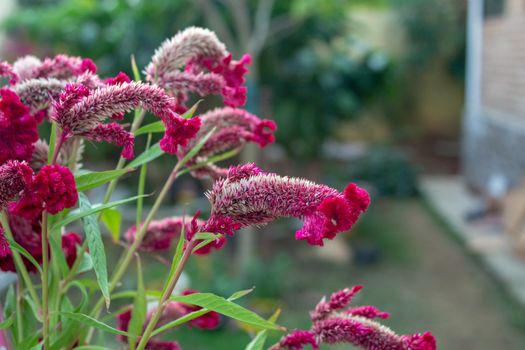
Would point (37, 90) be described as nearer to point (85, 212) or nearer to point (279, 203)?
point (85, 212)

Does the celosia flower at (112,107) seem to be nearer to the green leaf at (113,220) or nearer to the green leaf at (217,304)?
the green leaf at (217,304)

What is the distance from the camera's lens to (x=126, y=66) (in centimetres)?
577

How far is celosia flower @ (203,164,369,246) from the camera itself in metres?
0.57

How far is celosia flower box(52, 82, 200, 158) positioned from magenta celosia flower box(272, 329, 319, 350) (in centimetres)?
23

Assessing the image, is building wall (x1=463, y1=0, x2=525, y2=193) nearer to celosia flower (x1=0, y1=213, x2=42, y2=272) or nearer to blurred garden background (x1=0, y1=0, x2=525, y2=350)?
blurred garden background (x1=0, y1=0, x2=525, y2=350)

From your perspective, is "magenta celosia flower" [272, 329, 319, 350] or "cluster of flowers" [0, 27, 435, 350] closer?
"cluster of flowers" [0, 27, 435, 350]

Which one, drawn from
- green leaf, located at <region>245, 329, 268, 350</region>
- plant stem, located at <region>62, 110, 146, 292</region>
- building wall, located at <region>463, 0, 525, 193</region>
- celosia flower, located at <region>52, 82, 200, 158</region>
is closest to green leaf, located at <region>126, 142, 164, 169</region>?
plant stem, located at <region>62, 110, 146, 292</region>

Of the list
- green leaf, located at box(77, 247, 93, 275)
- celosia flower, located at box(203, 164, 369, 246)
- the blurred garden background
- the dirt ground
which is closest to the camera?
celosia flower, located at box(203, 164, 369, 246)

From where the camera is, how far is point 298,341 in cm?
70

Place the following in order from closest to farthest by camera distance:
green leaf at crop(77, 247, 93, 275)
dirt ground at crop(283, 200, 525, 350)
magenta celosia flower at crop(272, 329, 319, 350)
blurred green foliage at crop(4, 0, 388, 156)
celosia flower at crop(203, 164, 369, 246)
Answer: celosia flower at crop(203, 164, 369, 246)
magenta celosia flower at crop(272, 329, 319, 350)
green leaf at crop(77, 247, 93, 275)
dirt ground at crop(283, 200, 525, 350)
blurred green foliage at crop(4, 0, 388, 156)

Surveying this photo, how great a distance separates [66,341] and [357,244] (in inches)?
195

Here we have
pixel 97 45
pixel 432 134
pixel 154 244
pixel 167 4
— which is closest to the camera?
pixel 154 244

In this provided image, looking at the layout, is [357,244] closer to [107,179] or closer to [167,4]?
[167,4]

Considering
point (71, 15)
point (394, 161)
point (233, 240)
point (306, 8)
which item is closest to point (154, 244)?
point (306, 8)
